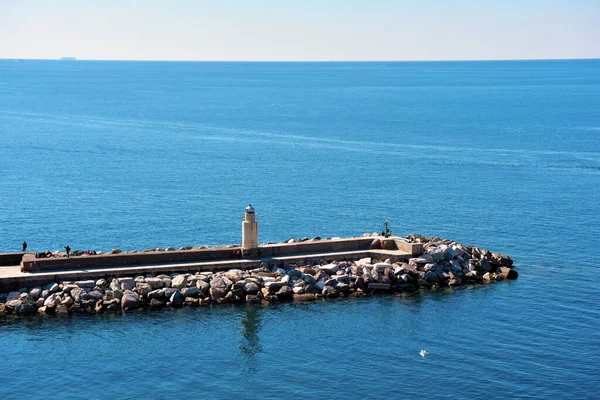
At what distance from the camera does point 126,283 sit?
45.8m

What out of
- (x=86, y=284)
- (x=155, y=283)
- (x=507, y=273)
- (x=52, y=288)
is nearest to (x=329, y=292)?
(x=155, y=283)

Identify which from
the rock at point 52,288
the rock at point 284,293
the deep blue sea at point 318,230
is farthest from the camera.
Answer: the rock at point 284,293

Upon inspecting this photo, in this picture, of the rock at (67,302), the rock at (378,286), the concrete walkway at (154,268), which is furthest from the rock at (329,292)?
the rock at (67,302)

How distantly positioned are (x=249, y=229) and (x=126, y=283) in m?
7.23

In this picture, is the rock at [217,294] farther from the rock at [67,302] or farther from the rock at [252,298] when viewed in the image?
the rock at [67,302]

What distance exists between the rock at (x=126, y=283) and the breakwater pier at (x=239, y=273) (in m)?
0.05

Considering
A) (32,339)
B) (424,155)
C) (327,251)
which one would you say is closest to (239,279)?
(327,251)

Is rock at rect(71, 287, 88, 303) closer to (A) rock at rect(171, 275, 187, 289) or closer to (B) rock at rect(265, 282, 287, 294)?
(A) rock at rect(171, 275, 187, 289)

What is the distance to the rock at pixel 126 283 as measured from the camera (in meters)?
45.7

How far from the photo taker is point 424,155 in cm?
10362

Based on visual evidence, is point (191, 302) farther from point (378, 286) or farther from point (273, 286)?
point (378, 286)

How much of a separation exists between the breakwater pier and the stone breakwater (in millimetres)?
48

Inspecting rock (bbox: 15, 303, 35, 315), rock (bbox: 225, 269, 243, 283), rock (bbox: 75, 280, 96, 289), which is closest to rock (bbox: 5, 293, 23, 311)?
rock (bbox: 15, 303, 35, 315)

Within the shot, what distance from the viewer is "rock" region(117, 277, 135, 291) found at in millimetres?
45662
